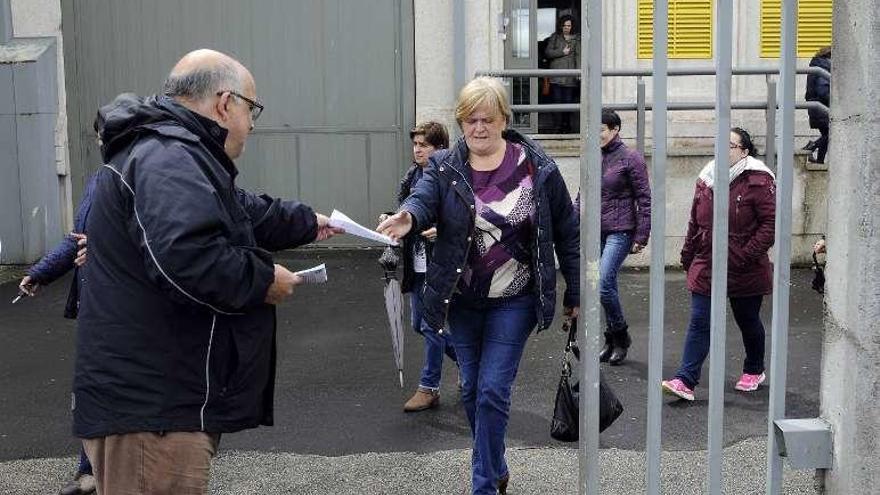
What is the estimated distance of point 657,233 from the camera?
2.84 meters

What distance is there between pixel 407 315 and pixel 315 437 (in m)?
3.11

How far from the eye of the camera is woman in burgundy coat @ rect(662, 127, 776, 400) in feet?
20.4

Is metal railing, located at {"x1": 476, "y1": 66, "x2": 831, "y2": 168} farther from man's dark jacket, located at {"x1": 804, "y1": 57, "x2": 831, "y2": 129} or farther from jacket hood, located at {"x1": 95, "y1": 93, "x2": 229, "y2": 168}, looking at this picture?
jacket hood, located at {"x1": 95, "y1": 93, "x2": 229, "y2": 168}

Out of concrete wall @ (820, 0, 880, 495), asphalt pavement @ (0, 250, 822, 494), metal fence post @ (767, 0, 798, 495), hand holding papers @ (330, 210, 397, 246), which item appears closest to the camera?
concrete wall @ (820, 0, 880, 495)

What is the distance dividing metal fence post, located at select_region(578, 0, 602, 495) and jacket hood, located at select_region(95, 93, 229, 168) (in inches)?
42.4

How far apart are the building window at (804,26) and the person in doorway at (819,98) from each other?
0.46 meters

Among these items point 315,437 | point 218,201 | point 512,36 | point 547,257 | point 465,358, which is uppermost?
point 512,36

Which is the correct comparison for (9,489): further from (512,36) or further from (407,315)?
(512,36)

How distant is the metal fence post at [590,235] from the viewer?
9.48 feet

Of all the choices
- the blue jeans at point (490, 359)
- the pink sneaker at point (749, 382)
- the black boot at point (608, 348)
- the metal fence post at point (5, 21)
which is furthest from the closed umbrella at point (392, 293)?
the metal fence post at point (5, 21)

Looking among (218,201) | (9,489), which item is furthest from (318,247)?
(218,201)

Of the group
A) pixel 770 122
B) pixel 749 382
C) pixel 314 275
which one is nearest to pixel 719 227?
pixel 314 275

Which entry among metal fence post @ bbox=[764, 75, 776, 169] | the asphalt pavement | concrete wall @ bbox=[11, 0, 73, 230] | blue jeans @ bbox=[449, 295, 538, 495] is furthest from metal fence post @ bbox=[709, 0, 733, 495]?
concrete wall @ bbox=[11, 0, 73, 230]

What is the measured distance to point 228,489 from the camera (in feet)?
16.6
